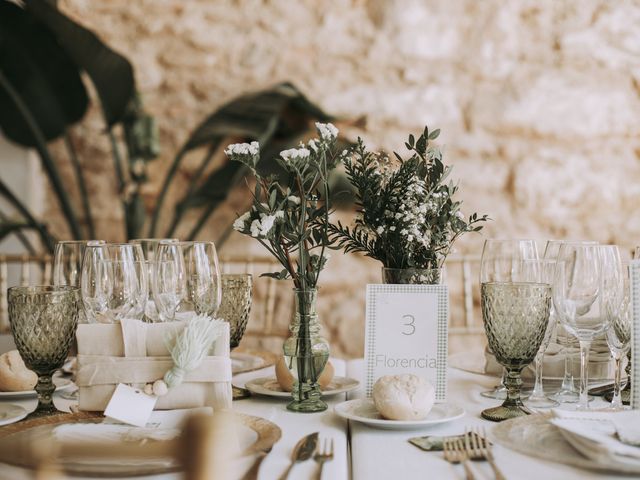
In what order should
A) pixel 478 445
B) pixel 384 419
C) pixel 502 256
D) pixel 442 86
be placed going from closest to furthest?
pixel 478 445, pixel 384 419, pixel 502 256, pixel 442 86

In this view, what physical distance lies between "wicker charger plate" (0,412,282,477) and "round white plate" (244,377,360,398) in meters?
0.19

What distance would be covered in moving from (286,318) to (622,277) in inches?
76.1

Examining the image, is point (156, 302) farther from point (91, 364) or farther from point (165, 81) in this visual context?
point (165, 81)

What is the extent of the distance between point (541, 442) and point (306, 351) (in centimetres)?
38

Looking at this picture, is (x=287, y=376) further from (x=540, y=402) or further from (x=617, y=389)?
(x=617, y=389)

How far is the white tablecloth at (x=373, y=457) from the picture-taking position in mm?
769

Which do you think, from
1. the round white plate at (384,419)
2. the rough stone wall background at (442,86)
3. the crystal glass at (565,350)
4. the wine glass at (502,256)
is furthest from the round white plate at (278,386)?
the rough stone wall background at (442,86)

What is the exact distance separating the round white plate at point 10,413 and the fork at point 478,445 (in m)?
0.61

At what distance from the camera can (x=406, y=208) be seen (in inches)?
43.6

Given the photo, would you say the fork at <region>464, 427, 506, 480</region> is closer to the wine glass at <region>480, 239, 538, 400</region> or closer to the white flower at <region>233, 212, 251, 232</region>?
the wine glass at <region>480, 239, 538, 400</region>

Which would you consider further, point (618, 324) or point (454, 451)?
point (618, 324)

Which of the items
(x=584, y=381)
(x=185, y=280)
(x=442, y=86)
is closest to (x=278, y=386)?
(x=185, y=280)

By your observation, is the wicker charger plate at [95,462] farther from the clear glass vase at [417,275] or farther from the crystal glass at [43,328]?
the clear glass vase at [417,275]

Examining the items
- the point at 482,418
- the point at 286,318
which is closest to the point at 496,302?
the point at 482,418
